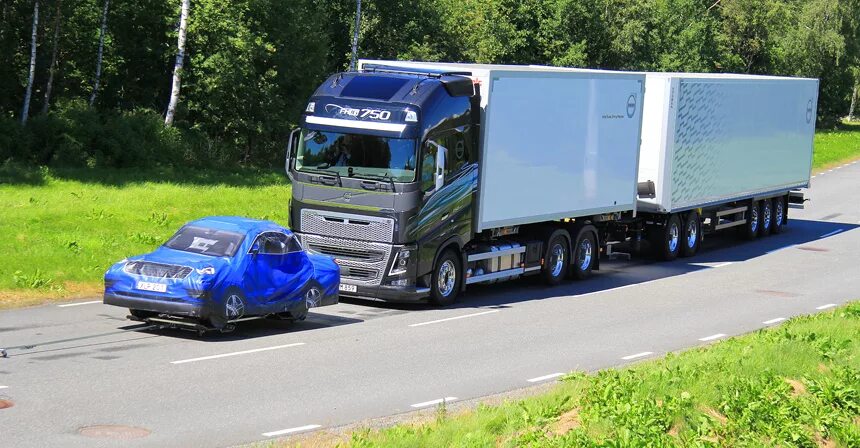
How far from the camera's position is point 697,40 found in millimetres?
75312

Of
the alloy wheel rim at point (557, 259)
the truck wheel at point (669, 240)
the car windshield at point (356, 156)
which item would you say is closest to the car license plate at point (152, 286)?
the car windshield at point (356, 156)

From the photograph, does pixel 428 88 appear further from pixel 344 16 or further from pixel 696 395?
pixel 344 16

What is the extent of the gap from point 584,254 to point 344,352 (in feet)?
32.9

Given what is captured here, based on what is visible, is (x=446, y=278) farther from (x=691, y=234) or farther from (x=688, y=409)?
(x=691, y=234)

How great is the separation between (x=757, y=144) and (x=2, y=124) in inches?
826

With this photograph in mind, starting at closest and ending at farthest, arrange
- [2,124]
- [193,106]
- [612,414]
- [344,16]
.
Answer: [612,414] < [2,124] < [193,106] < [344,16]

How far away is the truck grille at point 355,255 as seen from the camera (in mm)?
19906

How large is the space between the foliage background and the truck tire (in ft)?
52.9

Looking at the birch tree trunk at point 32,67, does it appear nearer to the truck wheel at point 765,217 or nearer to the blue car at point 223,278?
the blue car at point 223,278

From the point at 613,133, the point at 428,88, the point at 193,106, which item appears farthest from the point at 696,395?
the point at 193,106

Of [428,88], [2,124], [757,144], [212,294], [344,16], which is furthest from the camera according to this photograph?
[344,16]

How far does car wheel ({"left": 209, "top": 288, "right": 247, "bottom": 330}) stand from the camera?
53.3 feet

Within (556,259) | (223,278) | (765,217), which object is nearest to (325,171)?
(223,278)

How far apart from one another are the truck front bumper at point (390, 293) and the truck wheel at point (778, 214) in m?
17.3
